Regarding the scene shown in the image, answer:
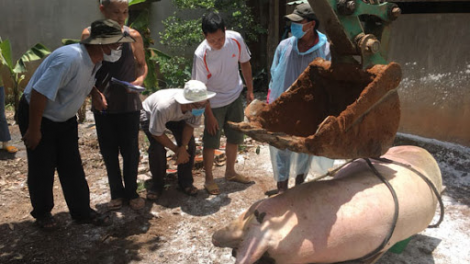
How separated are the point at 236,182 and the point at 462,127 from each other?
3.23 metres

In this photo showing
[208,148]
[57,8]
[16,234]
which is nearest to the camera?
[16,234]

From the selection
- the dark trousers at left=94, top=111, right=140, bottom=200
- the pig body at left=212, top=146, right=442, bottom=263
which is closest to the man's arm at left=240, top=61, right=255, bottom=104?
the dark trousers at left=94, top=111, right=140, bottom=200

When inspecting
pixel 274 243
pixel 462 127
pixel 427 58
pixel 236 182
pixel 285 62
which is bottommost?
pixel 236 182

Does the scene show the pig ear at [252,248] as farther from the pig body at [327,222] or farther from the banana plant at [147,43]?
the banana plant at [147,43]

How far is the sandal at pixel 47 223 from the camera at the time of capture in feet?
12.1

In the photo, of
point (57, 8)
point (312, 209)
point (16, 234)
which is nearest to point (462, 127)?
point (312, 209)

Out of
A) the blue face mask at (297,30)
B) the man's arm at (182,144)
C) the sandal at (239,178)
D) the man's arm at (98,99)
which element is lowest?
the sandal at (239,178)

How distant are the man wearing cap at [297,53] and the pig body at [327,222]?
128cm

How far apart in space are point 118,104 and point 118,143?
44 centimetres

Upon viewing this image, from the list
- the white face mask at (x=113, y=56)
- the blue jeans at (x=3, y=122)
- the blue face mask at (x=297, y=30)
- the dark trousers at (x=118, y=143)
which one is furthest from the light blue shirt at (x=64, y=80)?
the blue jeans at (x=3, y=122)

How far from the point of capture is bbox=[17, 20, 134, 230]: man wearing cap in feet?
9.94

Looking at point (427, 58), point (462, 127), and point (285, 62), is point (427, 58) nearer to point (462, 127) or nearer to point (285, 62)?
point (462, 127)

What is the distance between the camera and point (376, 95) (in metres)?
2.38

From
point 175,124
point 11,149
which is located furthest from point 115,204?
point 11,149
